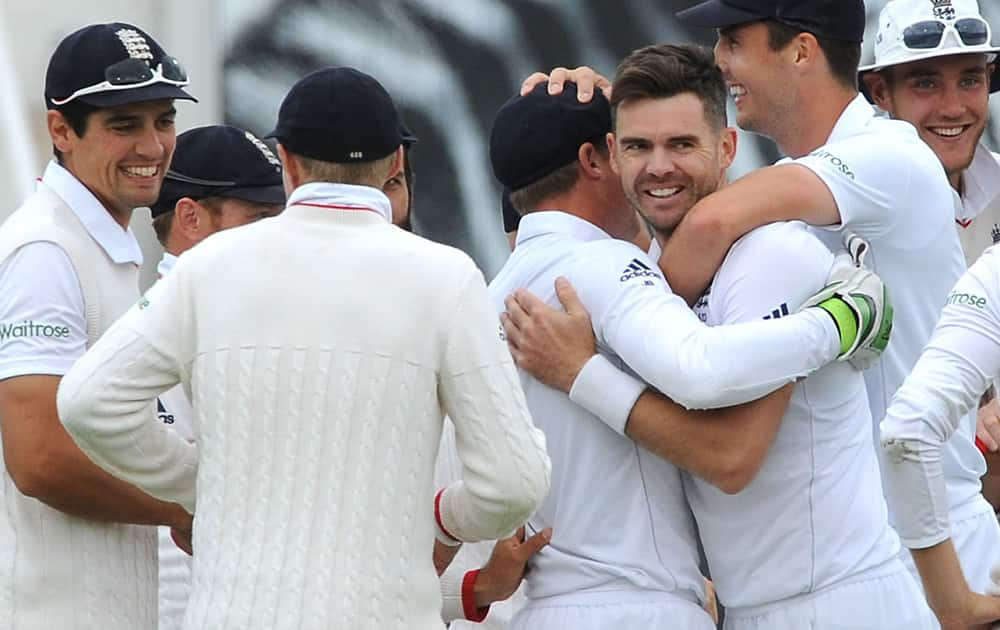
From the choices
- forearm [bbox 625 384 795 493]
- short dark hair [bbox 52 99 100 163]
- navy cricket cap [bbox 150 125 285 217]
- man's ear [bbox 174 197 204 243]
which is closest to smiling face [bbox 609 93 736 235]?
forearm [bbox 625 384 795 493]

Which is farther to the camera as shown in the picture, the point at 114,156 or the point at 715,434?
the point at 114,156

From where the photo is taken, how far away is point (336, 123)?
9.62ft

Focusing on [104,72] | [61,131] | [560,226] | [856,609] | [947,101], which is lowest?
[856,609]

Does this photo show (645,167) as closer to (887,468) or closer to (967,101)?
(887,468)

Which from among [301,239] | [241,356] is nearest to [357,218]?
[301,239]

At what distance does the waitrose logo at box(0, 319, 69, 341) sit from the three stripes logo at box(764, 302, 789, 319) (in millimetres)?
1312

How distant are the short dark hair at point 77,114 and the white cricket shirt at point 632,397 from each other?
98 centimetres

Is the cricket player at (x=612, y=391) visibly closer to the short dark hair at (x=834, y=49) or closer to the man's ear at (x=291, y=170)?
the short dark hair at (x=834, y=49)

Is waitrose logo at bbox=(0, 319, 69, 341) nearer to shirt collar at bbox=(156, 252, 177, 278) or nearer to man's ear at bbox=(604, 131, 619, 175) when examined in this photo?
shirt collar at bbox=(156, 252, 177, 278)

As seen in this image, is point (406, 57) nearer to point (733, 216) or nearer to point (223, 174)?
point (223, 174)

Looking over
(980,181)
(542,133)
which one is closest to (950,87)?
(980,181)

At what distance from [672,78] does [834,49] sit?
0.48m

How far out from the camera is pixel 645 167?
3.33 m

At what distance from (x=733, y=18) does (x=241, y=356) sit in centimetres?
136
